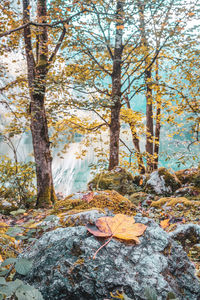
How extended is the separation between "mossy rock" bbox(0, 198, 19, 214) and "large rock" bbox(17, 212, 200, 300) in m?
5.56

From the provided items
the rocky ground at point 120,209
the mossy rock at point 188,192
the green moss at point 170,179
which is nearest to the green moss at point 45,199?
the rocky ground at point 120,209

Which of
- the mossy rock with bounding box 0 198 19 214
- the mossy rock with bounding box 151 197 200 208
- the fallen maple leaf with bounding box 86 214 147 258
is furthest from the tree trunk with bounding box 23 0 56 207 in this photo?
the fallen maple leaf with bounding box 86 214 147 258

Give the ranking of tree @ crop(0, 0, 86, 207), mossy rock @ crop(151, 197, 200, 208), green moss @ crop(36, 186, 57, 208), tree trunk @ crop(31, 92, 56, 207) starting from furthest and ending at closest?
green moss @ crop(36, 186, 57, 208)
tree trunk @ crop(31, 92, 56, 207)
tree @ crop(0, 0, 86, 207)
mossy rock @ crop(151, 197, 200, 208)

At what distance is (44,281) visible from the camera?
3.43 ft

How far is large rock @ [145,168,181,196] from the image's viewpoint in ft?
22.7

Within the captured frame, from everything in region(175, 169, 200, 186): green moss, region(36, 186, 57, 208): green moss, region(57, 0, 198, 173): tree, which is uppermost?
region(57, 0, 198, 173): tree

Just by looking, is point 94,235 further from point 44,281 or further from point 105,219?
point 44,281

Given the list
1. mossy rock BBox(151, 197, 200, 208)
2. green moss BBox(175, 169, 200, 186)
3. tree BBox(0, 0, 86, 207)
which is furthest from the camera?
green moss BBox(175, 169, 200, 186)

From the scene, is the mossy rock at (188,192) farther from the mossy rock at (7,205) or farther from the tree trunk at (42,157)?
the mossy rock at (7,205)

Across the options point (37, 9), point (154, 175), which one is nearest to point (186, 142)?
point (154, 175)

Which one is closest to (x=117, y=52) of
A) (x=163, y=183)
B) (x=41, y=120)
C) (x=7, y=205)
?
(x=41, y=120)

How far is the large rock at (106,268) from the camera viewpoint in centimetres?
98

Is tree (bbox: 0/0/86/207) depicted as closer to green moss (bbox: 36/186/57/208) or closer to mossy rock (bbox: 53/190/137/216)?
green moss (bbox: 36/186/57/208)

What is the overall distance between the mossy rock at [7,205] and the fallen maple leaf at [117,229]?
5.64 meters
